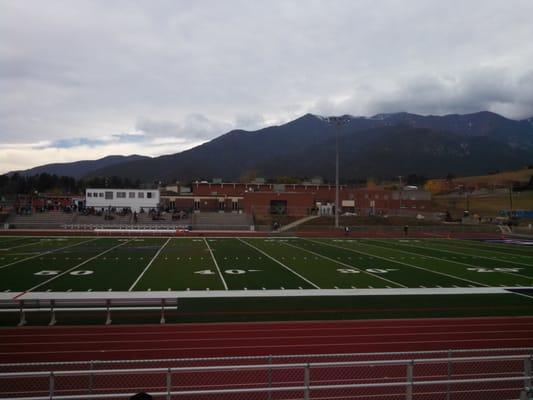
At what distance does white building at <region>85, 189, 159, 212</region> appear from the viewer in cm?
7112

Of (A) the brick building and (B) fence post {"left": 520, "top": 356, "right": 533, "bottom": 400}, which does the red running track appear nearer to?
(B) fence post {"left": 520, "top": 356, "right": 533, "bottom": 400}

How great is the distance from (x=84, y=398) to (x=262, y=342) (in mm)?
6323

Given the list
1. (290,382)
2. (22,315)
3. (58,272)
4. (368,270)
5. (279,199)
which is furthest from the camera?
(279,199)

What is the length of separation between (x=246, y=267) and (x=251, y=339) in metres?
12.7

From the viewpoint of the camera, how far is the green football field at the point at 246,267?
1980 cm

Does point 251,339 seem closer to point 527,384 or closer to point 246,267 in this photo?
point 527,384

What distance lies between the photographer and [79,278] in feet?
67.4

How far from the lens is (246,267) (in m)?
24.8

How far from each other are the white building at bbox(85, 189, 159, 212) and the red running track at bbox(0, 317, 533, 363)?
60.2 meters

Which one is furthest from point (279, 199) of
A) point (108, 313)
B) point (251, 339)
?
point (251, 339)

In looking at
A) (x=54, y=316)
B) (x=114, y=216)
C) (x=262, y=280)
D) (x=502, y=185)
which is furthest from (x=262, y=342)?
(x=502, y=185)

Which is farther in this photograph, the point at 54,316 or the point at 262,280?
the point at 262,280

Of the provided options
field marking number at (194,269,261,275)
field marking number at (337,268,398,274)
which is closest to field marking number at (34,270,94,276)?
field marking number at (194,269,261,275)

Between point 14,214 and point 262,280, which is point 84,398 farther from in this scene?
point 14,214
